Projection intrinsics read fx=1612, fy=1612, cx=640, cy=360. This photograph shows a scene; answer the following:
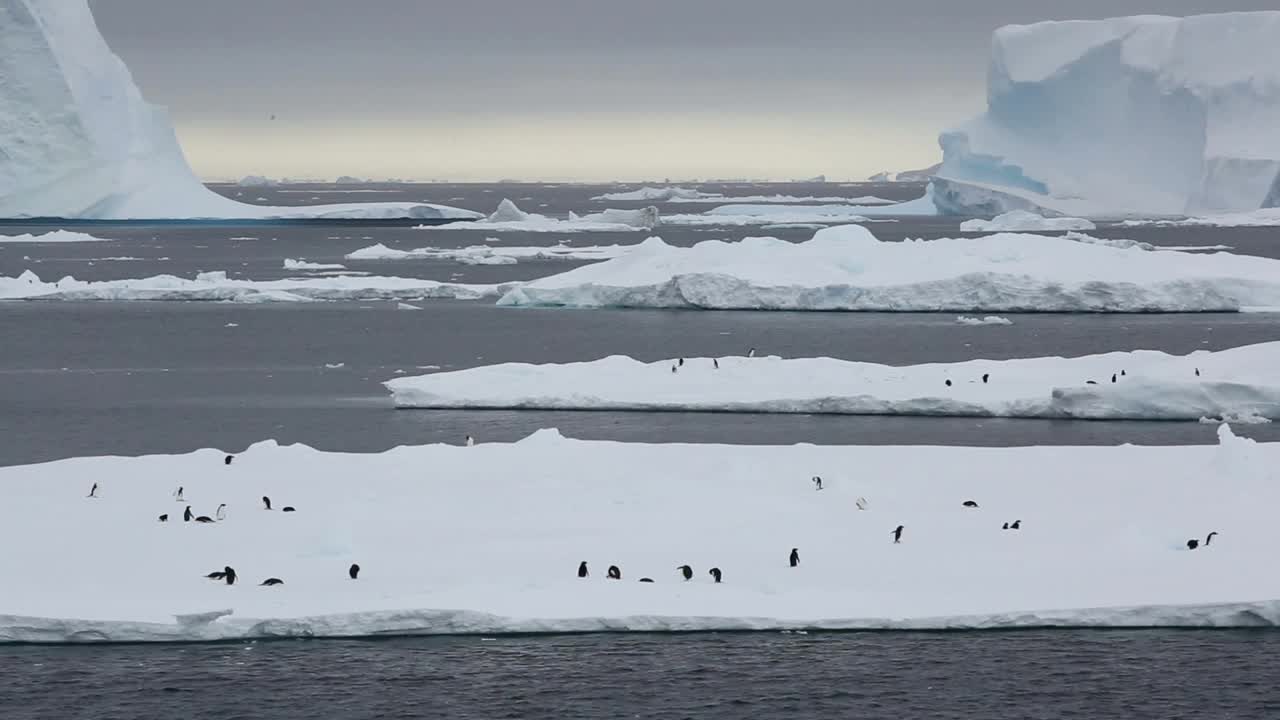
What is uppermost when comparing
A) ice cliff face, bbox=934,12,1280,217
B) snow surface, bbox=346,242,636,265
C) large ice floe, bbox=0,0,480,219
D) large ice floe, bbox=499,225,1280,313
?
ice cliff face, bbox=934,12,1280,217

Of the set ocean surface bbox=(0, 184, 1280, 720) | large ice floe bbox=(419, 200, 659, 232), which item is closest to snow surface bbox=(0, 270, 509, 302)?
ocean surface bbox=(0, 184, 1280, 720)

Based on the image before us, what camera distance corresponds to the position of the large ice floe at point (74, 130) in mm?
66688

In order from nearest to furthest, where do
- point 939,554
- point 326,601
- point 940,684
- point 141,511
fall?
point 940,684 → point 326,601 → point 939,554 → point 141,511

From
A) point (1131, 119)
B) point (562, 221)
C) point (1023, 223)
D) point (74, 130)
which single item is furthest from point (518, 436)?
point (562, 221)

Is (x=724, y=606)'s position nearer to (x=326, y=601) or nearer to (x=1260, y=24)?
(x=326, y=601)

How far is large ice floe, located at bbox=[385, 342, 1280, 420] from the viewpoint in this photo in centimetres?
2659

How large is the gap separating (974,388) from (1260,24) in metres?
61.2

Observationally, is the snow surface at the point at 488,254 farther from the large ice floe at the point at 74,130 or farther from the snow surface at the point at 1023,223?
the snow surface at the point at 1023,223

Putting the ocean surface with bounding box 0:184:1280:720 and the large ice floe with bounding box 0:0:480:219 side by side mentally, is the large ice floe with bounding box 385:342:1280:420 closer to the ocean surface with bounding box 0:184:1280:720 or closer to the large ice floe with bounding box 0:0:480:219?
the ocean surface with bounding box 0:184:1280:720

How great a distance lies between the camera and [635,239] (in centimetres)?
8881

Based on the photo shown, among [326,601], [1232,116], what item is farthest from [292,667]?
[1232,116]

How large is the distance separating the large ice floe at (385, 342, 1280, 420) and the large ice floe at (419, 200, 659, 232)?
42471 millimetres

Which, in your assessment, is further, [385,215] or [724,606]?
[385,215]

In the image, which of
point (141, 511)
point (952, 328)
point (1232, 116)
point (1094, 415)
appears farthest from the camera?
point (1232, 116)
